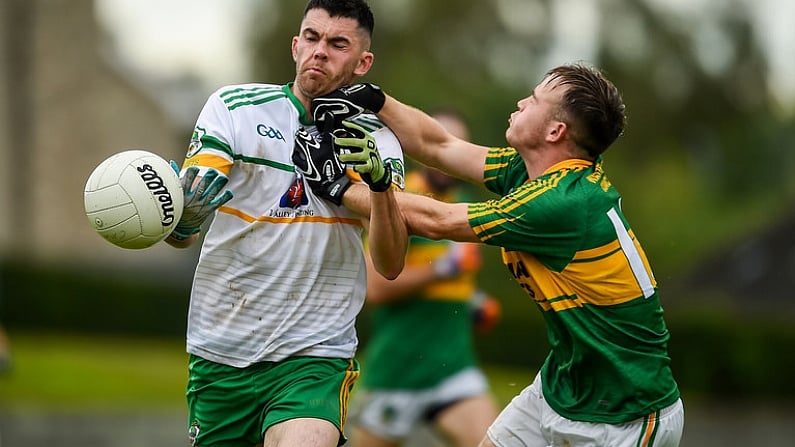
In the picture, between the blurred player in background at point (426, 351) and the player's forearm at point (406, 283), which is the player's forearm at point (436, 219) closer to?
the blurred player in background at point (426, 351)

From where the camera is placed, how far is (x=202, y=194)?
16.9 feet

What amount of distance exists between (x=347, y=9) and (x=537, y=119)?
1001 millimetres

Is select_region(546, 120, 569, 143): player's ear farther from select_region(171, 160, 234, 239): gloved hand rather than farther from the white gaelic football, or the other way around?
the white gaelic football

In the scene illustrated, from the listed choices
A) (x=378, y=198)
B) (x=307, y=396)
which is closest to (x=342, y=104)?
(x=378, y=198)

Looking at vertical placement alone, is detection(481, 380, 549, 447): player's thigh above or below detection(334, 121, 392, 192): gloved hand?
below

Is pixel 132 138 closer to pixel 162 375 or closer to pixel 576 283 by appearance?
pixel 162 375

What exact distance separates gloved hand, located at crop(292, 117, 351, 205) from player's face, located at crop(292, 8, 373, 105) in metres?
0.26

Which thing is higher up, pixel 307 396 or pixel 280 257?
pixel 280 257

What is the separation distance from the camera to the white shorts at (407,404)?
849 cm

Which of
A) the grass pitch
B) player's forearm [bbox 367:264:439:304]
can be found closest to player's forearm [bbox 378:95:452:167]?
player's forearm [bbox 367:264:439:304]

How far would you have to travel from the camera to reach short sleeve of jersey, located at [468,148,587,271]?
5184 mm

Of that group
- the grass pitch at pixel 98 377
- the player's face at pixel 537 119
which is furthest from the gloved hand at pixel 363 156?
the grass pitch at pixel 98 377

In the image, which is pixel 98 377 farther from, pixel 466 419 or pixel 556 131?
pixel 556 131

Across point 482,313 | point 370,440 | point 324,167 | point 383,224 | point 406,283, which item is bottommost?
point 370,440
